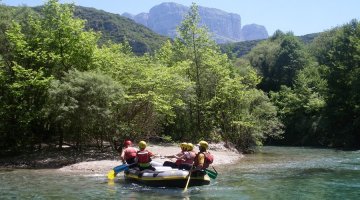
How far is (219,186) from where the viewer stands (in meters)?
18.6

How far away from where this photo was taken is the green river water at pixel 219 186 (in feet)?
54.0

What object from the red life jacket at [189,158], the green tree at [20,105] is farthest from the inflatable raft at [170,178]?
the green tree at [20,105]

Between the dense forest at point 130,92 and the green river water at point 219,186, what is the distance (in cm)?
512

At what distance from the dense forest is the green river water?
16.8ft

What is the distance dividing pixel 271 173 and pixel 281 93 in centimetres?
3859

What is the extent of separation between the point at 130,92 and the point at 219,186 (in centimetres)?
1271

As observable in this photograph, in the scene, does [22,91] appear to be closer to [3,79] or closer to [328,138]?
[3,79]

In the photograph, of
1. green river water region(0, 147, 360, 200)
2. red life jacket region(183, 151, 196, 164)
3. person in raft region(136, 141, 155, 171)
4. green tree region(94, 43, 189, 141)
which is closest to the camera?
green river water region(0, 147, 360, 200)

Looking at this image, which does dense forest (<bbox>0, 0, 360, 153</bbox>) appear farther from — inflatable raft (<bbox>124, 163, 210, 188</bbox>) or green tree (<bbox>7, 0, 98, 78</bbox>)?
inflatable raft (<bbox>124, 163, 210, 188</bbox>)

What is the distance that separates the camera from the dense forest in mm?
26453

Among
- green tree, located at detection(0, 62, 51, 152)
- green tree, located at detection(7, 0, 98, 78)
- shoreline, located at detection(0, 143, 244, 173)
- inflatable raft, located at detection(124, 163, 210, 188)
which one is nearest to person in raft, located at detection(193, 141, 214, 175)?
inflatable raft, located at detection(124, 163, 210, 188)

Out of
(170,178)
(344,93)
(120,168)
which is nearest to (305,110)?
(344,93)

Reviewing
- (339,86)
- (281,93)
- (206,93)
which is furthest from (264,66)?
(206,93)

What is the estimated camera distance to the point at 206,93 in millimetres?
40188
